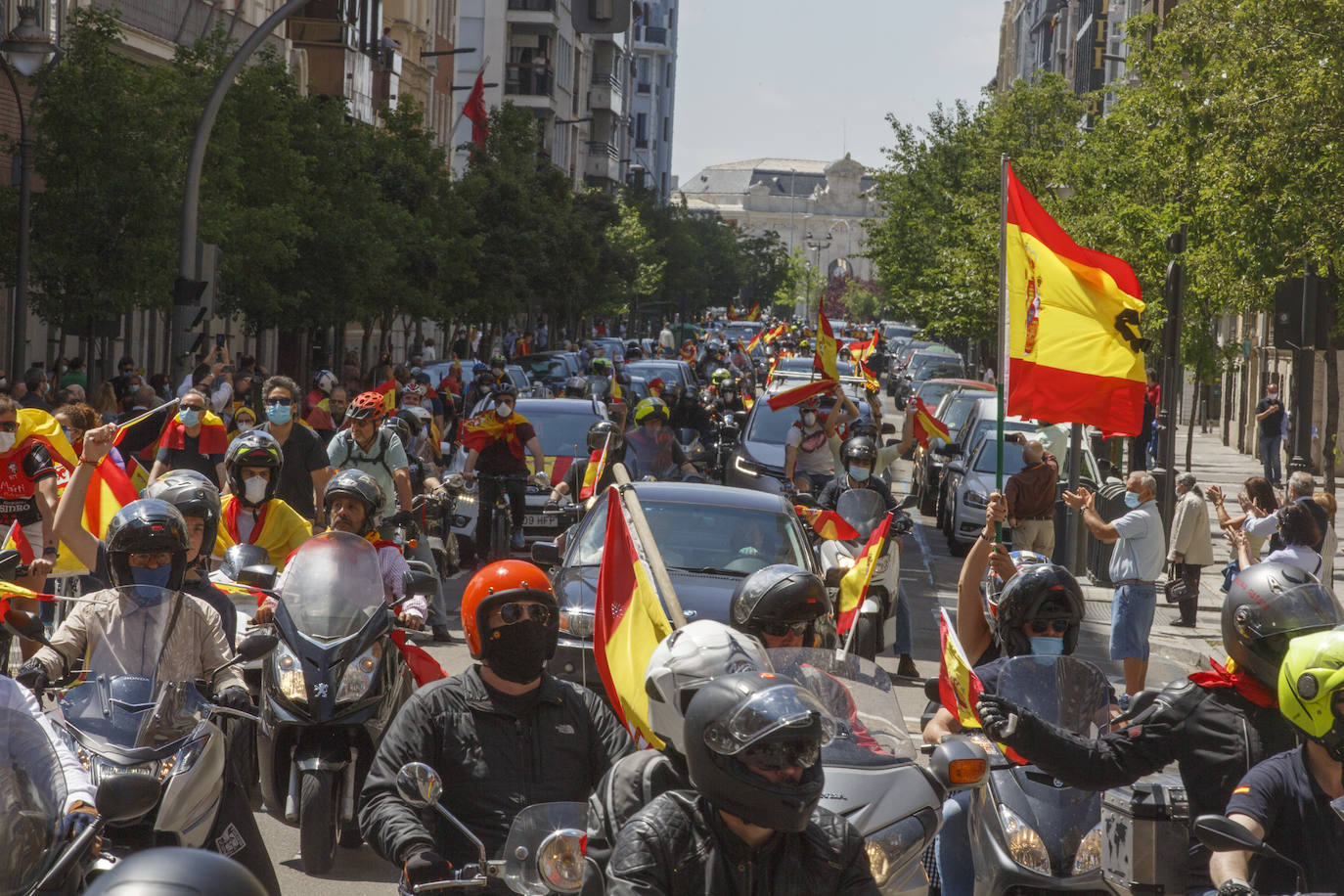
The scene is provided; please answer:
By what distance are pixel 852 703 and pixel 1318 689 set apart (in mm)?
1323

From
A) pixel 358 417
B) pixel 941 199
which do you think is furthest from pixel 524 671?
pixel 941 199

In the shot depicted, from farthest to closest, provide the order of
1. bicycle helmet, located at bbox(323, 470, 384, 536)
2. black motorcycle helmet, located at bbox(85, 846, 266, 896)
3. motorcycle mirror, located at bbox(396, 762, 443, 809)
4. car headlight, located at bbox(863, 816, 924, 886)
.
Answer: bicycle helmet, located at bbox(323, 470, 384, 536) < car headlight, located at bbox(863, 816, 924, 886) < motorcycle mirror, located at bbox(396, 762, 443, 809) < black motorcycle helmet, located at bbox(85, 846, 266, 896)

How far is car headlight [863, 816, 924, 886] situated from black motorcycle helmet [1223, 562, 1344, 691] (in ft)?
3.18

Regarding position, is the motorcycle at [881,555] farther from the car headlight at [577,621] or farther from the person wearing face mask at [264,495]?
the person wearing face mask at [264,495]

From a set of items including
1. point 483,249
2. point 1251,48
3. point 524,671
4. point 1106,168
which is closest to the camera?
point 524,671

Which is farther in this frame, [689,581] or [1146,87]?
[1146,87]

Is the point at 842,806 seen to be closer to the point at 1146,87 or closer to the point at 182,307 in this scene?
the point at 182,307

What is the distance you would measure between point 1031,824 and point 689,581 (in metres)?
5.54

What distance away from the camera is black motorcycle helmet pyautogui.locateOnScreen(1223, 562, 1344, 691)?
5.16 metres

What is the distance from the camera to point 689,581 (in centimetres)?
1121

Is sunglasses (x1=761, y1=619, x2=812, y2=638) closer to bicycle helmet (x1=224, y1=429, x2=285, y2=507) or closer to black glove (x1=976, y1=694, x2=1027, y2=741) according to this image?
black glove (x1=976, y1=694, x2=1027, y2=741)

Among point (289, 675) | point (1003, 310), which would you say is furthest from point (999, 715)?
point (1003, 310)

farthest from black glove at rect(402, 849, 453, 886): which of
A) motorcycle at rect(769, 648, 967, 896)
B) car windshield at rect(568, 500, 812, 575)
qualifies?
car windshield at rect(568, 500, 812, 575)

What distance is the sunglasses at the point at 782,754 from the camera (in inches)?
132
